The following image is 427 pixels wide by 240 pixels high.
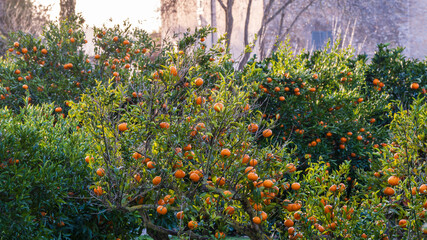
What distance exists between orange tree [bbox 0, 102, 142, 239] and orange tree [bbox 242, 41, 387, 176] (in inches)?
100

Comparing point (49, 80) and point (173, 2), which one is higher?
point (173, 2)

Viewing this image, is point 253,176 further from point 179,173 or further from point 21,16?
point 21,16

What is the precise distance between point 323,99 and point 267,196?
3114mm

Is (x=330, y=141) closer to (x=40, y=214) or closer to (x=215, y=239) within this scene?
(x=215, y=239)

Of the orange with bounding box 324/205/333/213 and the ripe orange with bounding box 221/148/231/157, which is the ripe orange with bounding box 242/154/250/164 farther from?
the orange with bounding box 324/205/333/213

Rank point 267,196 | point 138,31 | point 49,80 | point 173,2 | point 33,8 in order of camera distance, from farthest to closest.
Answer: point 33,8 → point 173,2 → point 138,31 → point 49,80 → point 267,196

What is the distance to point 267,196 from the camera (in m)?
2.62

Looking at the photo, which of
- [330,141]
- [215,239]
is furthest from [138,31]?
[215,239]

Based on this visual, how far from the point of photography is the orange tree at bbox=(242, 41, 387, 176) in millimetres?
5312

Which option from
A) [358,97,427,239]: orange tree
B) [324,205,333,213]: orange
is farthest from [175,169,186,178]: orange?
[358,97,427,239]: orange tree

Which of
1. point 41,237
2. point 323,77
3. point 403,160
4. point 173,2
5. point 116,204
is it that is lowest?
point 41,237

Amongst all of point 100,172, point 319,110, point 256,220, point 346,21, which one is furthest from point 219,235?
point 346,21

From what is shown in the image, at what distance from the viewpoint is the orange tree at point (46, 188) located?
267cm

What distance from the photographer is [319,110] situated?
213 inches
